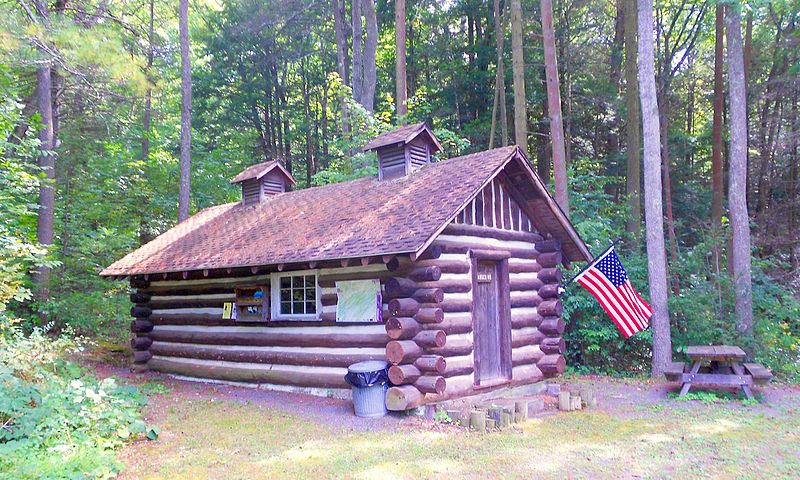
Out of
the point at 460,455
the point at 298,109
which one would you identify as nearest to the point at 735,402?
the point at 460,455

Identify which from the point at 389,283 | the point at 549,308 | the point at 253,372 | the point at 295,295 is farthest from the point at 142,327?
the point at 549,308

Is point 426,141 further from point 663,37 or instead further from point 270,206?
point 663,37

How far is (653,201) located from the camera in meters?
14.0

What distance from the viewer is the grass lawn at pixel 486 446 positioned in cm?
665

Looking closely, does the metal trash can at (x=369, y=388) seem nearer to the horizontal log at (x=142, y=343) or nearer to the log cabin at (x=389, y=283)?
the log cabin at (x=389, y=283)

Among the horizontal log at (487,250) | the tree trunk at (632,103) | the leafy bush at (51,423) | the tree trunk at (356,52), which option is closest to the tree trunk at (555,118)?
the tree trunk at (632,103)

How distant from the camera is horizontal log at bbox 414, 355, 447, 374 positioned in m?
9.07

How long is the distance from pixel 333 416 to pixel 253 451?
202cm

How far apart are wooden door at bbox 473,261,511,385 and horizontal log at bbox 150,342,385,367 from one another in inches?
83.6

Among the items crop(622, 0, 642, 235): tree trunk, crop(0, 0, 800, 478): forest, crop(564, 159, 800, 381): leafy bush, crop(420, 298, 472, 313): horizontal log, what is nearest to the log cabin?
crop(420, 298, 472, 313): horizontal log

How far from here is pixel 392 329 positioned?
927 centimetres

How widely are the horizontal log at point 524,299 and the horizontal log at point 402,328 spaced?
2.91 meters

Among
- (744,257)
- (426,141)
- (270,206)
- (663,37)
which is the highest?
(663,37)

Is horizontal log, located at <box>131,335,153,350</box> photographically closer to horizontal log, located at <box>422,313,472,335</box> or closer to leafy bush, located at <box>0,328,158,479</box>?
leafy bush, located at <box>0,328,158,479</box>
